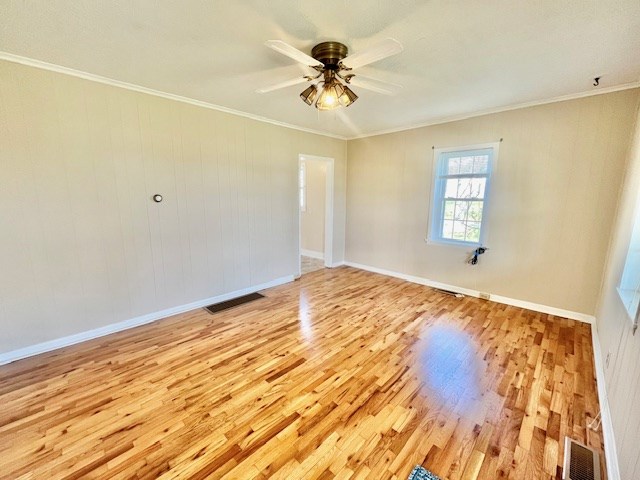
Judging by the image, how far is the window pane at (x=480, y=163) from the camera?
3679 mm

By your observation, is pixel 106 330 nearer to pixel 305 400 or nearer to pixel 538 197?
pixel 305 400

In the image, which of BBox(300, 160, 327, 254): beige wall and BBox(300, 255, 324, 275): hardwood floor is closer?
BBox(300, 255, 324, 275): hardwood floor

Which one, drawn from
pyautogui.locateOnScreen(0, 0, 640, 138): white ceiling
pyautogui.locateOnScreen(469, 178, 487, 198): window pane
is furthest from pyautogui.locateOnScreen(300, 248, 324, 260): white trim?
pyautogui.locateOnScreen(0, 0, 640, 138): white ceiling

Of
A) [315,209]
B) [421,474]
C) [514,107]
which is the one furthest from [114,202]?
[514,107]

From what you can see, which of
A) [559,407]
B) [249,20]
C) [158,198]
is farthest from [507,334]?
[158,198]

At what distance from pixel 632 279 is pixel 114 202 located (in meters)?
4.47

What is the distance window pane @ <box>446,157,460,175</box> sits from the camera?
3.97 metres

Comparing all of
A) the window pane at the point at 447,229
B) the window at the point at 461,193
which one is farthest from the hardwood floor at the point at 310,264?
the window pane at the point at 447,229

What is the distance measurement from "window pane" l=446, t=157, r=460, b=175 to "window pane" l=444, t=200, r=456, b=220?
44 centimetres

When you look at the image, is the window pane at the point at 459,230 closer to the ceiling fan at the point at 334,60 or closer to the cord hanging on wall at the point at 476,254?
the cord hanging on wall at the point at 476,254

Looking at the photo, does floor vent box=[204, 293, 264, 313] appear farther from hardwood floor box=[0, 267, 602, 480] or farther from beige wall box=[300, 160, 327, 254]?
beige wall box=[300, 160, 327, 254]

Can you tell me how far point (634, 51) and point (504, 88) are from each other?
2.95ft

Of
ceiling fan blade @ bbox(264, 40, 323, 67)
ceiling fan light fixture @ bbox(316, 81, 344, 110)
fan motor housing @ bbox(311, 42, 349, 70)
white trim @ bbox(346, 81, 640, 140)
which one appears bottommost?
ceiling fan light fixture @ bbox(316, 81, 344, 110)

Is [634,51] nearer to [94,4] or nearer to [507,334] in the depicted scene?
[507,334]
